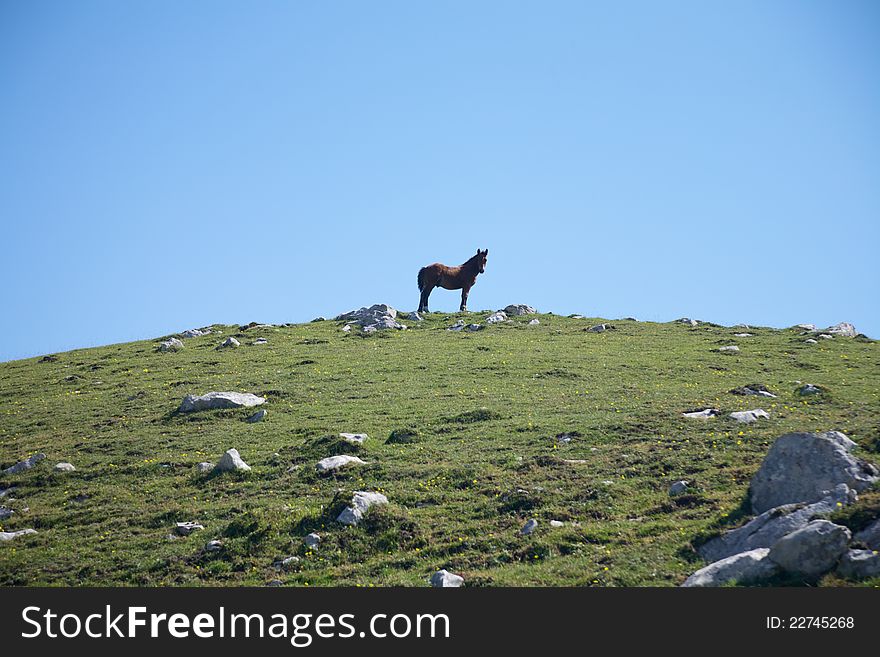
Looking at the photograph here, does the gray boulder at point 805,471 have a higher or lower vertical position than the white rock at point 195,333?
lower

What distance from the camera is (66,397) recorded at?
36.6 metres

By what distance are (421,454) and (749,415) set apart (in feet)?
32.5

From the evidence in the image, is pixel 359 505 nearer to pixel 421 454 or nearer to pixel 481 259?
pixel 421 454

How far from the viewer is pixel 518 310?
5109cm

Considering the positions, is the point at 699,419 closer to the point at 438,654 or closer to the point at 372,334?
the point at 438,654

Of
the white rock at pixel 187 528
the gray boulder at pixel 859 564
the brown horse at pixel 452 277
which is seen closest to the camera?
the gray boulder at pixel 859 564

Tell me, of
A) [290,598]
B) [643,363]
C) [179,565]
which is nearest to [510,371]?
[643,363]

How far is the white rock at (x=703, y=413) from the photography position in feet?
86.4

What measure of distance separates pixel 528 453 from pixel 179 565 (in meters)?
10.1

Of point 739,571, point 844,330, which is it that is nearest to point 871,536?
point 739,571

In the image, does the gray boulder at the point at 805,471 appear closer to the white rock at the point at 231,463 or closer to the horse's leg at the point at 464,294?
A: the white rock at the point at 231,463

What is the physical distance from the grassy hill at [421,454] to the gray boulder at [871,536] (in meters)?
0.98

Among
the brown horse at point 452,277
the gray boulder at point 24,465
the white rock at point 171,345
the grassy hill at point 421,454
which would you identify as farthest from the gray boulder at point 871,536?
the brown horse at point 452,277

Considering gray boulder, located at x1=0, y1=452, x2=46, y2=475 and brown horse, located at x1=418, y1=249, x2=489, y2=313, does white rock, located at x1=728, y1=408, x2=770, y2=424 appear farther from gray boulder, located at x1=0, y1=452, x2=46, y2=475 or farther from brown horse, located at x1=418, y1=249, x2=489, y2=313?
brown horse, located at x1=418, y1=249, x2=489, y2=313
